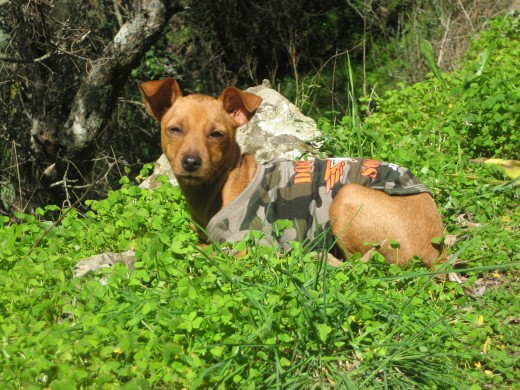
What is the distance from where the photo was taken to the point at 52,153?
9.12 metres

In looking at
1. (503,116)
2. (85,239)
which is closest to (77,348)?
(85,239)

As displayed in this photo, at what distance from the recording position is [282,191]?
5805 millimetres

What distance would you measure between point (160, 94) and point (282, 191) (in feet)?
3.90

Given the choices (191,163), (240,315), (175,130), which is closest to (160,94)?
(175,130)

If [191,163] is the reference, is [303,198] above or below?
below

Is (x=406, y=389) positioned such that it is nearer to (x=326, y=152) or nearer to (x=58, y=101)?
(x=326, y=152)

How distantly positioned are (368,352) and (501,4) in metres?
8.58

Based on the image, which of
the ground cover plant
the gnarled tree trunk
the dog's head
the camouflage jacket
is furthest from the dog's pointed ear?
the gnarled tree trunk

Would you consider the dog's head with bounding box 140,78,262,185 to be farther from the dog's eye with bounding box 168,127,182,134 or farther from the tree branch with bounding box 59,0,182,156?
the tree branch with bounding box 59,0,182,156

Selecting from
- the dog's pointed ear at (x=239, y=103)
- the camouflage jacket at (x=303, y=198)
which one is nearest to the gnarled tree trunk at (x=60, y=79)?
the dog's pointed ear at (x=239, y=103)

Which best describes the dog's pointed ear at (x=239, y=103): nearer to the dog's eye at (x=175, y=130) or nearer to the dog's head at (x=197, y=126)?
the dog's head at (x=197, y=126)

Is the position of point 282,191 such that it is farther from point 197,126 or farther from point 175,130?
point 175,130

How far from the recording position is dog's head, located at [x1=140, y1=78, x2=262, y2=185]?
5.66 metres

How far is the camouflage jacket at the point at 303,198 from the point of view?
566 cm
